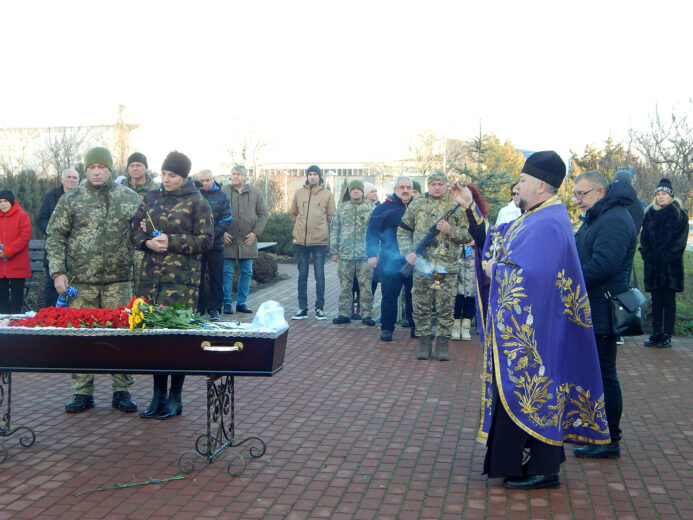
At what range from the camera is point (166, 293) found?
6.93m

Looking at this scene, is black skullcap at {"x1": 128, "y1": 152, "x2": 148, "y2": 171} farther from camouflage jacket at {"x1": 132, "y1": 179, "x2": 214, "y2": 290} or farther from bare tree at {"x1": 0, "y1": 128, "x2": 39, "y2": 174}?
bare tree at {"x1": 0, "y1": 128, "x2": 39, "y2": 174}

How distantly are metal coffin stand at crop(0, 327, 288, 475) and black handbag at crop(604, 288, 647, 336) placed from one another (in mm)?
2369

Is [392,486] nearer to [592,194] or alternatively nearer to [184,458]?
[184,458]

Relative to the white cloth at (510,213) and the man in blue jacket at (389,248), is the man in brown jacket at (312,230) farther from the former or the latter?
the white cloth at (510,213)

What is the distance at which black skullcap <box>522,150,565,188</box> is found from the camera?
5141 millimetres

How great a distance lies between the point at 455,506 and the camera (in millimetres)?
5000

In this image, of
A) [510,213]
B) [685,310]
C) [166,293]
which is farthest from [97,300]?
[685,310]

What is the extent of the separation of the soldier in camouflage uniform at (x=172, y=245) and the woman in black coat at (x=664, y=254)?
20.4 feet

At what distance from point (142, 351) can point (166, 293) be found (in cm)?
144

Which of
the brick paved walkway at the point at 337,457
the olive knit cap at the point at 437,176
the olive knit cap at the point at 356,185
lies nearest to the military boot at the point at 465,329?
the brick paved walkway at the point at 337,457

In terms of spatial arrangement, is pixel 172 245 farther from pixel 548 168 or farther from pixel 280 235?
pixel 280 235

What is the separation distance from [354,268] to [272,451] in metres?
6.02

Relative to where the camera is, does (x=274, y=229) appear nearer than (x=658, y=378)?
No

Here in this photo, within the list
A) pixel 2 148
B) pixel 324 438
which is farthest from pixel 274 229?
pixel 324 438
